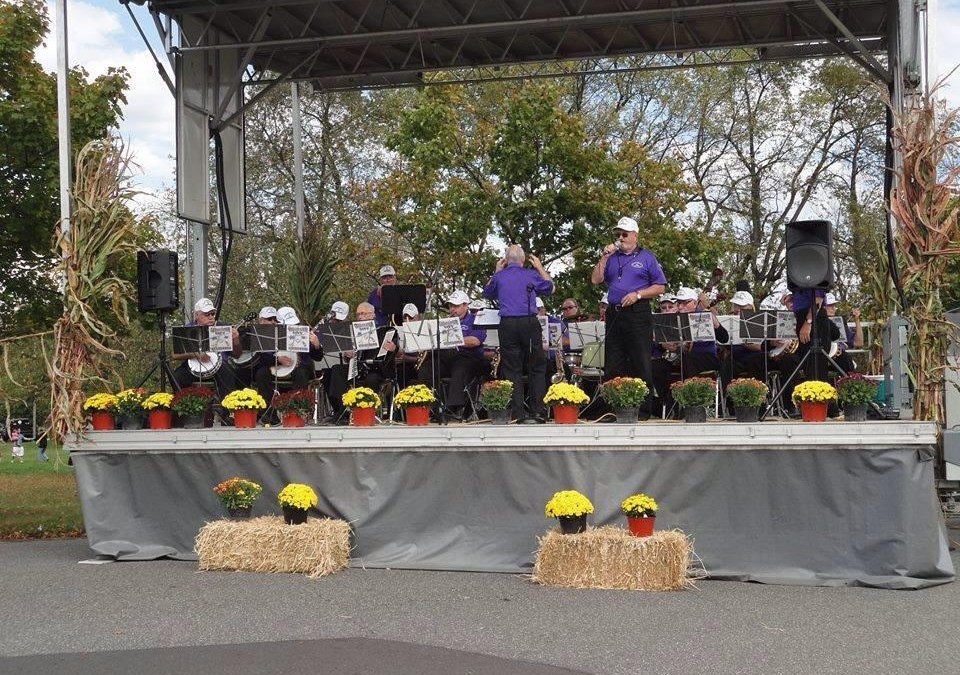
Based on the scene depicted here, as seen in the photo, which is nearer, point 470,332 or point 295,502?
point 295,502

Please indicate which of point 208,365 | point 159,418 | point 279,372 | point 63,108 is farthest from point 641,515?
Answer: point 63,108

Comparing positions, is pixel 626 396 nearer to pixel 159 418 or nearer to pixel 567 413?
pixel 567 413

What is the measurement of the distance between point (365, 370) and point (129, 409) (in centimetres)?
279

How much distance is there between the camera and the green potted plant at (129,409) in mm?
9820

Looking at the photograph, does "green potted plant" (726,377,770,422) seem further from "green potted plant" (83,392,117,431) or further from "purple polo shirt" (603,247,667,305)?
"green potted plant" (83,392,117,431)

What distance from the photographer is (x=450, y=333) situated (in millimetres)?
10602

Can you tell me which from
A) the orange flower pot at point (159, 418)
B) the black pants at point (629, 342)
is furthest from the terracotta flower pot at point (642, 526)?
the orange flower pot at point (159, 418)

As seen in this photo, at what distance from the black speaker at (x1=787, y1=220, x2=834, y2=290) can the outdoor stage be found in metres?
1.30

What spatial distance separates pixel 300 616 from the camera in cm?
719

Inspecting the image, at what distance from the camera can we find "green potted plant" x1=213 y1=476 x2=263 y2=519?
29.5 feet

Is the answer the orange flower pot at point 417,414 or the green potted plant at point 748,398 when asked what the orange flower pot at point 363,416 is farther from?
the green potted plant at point 748,398

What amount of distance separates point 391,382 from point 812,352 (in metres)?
4.34

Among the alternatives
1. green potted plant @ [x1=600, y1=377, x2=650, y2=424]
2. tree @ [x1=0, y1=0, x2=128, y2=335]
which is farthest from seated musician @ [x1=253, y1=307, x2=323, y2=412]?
green potted plant @ [x1=600, y1=377, x2=650, y2=424]

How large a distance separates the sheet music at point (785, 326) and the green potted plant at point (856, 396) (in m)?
1.72
